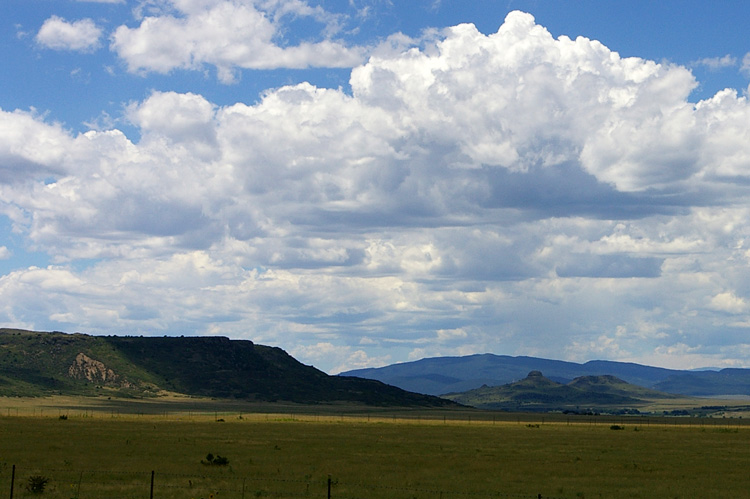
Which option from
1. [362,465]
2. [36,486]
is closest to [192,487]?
[36,486]

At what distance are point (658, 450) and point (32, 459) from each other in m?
57.6

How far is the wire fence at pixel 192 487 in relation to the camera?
154ft

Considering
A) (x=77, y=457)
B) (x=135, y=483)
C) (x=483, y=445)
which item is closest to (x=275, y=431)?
(x=483, y=445)

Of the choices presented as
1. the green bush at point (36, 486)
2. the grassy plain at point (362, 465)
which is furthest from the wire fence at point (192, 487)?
the grassy plain at point (362, 465)

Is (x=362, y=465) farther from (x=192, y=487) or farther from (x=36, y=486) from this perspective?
(x=36, y=486)

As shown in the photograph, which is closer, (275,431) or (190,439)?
(190,439)

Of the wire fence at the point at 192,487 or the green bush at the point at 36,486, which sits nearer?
the green bush at the point at 36,486

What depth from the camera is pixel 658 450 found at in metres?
86.8

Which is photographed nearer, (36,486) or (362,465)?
(36,486)

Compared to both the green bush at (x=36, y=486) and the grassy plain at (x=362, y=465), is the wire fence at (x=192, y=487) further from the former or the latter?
the grassy plain at (x=362, y=465)

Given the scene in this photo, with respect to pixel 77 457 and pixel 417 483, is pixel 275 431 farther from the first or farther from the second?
pixel 417 483

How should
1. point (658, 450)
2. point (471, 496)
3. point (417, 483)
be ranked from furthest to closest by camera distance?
point (658, 450), point (417, 483), point (471, 496)

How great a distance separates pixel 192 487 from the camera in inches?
1988

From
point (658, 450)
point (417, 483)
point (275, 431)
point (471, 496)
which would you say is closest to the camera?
point (471, 496)
